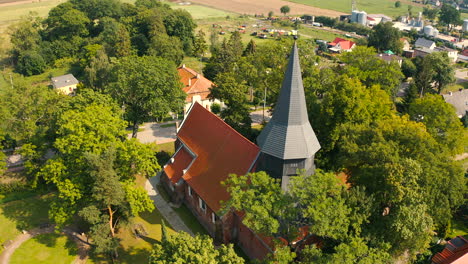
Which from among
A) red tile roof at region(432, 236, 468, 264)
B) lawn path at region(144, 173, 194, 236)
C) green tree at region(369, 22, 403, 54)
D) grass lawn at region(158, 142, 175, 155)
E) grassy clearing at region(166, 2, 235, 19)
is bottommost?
lawn path at region(144, 173, 194, 236)

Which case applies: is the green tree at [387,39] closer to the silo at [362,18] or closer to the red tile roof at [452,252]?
the silo at [362,18]

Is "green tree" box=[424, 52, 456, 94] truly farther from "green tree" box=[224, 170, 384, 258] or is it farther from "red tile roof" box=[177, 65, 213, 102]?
"green tree" box=[224, 170, 384, 258]

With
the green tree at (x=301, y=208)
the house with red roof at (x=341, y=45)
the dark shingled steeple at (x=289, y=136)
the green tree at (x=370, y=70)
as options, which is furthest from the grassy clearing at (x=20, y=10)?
the green tree at (x=301, y=208)

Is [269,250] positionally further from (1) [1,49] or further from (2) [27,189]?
(1) [1,49]

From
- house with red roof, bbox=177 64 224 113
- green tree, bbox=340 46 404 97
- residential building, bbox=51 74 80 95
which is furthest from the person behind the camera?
residential building, bbox=51 74 80 95

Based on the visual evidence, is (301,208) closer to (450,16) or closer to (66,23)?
(66,23)

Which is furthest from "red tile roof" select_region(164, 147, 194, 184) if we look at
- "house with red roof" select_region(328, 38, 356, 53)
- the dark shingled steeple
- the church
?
"house with red roof" select_region(328, 38, 356, 53)
